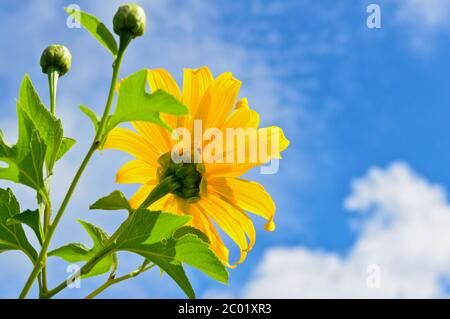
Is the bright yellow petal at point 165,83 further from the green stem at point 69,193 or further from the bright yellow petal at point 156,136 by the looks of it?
the green stem at point 69,193

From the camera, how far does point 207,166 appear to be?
59.7 inches

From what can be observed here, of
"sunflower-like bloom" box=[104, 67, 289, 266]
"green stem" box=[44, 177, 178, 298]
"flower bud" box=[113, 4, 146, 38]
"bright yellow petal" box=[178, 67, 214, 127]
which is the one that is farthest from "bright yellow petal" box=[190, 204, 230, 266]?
"flower bud" box=[113, 4, 146, 38]

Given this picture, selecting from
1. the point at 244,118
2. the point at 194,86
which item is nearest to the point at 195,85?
the point at 194,86

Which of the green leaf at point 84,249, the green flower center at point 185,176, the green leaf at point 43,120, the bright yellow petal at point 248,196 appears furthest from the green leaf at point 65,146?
the bright yellow petal at point 248,196

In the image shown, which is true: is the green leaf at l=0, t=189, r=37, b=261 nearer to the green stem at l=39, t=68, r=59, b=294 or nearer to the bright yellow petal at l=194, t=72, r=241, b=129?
the green stem at l=39, t=68, r=59, b=294

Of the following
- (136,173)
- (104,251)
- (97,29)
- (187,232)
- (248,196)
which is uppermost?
(97,29)

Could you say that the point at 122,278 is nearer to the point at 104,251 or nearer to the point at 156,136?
the point at 104,251

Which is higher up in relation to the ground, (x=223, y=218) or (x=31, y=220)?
(x=223, y=218)

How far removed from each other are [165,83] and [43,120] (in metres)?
0.35

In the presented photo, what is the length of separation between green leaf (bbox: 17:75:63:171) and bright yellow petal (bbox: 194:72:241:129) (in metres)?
0.34

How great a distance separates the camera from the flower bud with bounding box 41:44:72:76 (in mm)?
1532

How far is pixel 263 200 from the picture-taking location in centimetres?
148

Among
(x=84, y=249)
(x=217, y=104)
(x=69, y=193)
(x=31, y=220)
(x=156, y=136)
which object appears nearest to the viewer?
(x=69, y=193)

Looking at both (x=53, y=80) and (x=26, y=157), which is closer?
(x=26, y=157)
